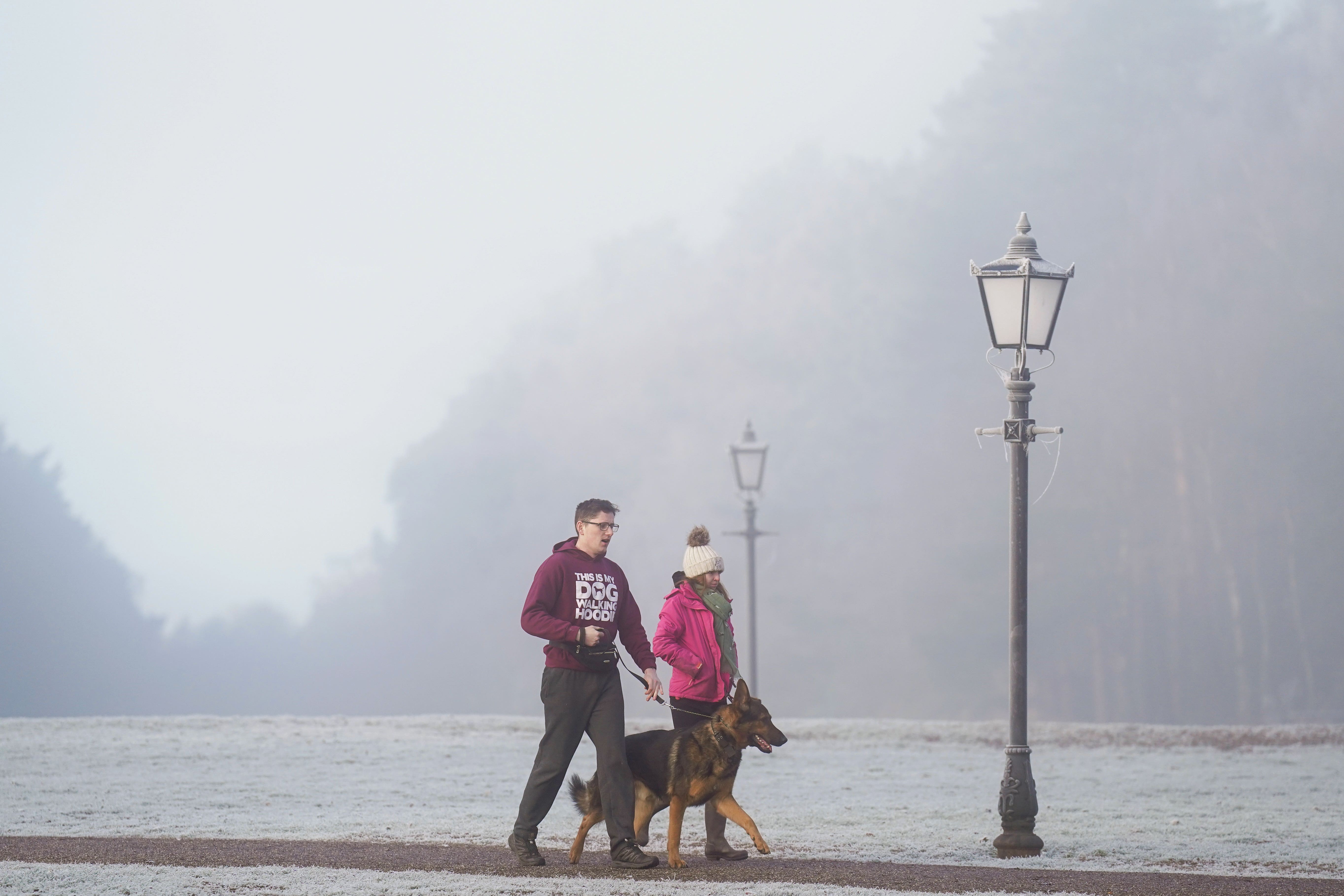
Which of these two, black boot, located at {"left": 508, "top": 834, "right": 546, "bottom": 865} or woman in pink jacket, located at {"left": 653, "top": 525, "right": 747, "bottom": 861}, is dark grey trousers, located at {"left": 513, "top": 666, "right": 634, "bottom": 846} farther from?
woman in pink jacket, located at {"left": 653, "top": 525, "right": 747, "bottom": 861}

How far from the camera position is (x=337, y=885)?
7.52m

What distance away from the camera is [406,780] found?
1446 cm

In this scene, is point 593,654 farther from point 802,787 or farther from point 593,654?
point 802,787

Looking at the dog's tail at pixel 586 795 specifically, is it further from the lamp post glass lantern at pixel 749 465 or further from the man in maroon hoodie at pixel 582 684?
the lamp post glass lantern at pixel 749 465

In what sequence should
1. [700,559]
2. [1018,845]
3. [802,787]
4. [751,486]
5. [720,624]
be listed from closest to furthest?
1. [700,559]
2. [720,624]
3. [1018,845]
4. [802,787]
5. [751,486]

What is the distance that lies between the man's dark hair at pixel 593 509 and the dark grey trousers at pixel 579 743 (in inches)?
32.3

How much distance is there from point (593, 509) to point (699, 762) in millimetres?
1454

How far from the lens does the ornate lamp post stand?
9.55 meters

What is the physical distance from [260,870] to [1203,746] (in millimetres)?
→ 13744

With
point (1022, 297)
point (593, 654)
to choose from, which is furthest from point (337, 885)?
point (1022, 297)

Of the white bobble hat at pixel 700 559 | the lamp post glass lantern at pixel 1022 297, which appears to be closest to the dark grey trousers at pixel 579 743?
the white bobble hat at pixel 700 559

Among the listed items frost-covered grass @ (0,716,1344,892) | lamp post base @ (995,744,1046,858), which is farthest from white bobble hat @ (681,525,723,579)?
lamp post base @ (995,744,1046,858)

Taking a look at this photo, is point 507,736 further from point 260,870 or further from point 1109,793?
point 260,870

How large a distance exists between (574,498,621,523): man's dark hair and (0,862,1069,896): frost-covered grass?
188cm
